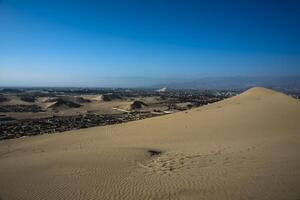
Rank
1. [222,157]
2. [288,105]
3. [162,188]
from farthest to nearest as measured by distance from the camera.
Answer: [288,105], [222,157], [162,188]

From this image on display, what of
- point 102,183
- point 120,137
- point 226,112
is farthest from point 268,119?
point 102,183

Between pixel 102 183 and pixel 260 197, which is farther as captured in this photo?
pixel 102 183

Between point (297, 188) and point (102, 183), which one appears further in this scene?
point (102, 183)

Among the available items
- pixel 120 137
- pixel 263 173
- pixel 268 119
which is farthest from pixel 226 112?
pixel 263 173

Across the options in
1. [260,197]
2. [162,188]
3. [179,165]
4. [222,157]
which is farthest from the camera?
[222,157]

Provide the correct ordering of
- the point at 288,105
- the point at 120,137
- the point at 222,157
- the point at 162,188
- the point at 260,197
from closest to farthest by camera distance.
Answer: the point at 260,197 → the point at 162,188 → the point at 222,157 → the point at 120,137 → the point at 288,105

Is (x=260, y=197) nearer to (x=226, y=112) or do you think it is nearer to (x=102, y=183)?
(x=102, y=183)

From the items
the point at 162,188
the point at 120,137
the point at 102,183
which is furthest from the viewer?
the point at 120,137

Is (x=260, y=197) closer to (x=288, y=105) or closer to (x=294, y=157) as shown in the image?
(x=294, y=157)

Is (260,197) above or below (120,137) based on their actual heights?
above
